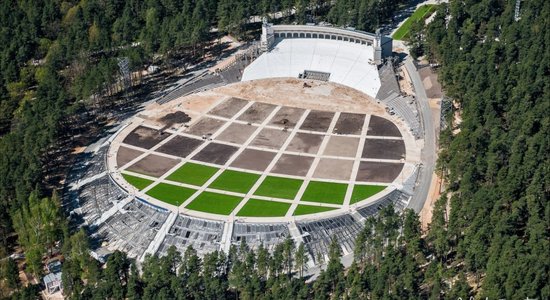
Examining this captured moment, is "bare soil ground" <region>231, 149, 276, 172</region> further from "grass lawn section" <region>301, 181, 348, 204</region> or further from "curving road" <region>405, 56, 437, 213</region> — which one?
"curving road" <region>405, 56, 437, 213</region>

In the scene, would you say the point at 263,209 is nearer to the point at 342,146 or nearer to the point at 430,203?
the point at 342,146

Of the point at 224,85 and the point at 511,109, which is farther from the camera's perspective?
the point at 224,85

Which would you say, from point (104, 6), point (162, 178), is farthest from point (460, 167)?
point (104, 6)

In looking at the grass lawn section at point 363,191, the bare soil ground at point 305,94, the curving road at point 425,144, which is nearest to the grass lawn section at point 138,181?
the grass lawn section at point 363,191

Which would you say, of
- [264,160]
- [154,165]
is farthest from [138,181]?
[264,160]

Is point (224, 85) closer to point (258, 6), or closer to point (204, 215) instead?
point (258, 6)

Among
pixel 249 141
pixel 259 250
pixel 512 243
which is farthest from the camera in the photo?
pixel 249 141

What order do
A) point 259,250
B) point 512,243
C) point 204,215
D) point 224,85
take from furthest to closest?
point 224,85, point 204,215, point 259,250, point 512,243
